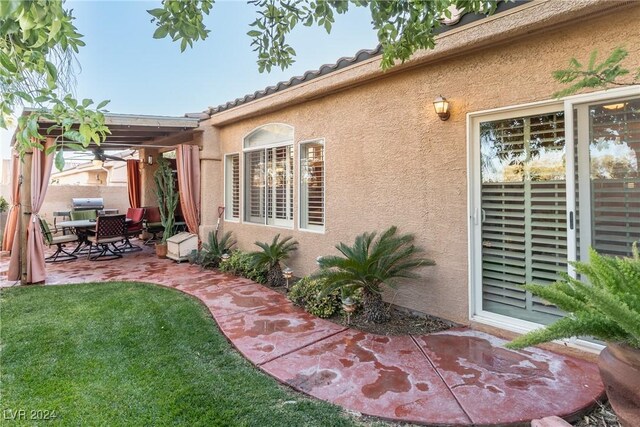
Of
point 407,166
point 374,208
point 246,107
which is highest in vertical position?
point 246,107

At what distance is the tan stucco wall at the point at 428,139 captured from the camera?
3.84 meters

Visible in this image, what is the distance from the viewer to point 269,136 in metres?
8.01

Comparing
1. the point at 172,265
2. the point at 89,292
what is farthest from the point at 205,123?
the point at 89,292

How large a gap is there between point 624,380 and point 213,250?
8.26m

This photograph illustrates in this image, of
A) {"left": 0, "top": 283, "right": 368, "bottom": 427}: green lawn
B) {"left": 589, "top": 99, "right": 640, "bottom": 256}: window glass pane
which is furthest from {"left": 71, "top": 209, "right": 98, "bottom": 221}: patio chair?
{"left": 589, "top": 99, "right": 640, "bottom": 256}: window glass pane

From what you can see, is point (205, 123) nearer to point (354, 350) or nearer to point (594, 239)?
point (354, 350)

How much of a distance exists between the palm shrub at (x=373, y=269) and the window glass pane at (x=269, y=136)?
353cm

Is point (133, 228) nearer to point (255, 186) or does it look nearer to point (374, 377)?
point (255, 186)

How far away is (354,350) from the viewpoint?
3979mm

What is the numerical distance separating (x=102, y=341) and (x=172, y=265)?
4862 millimetres

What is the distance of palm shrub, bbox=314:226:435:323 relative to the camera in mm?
4754

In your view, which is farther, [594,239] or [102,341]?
[102,341]

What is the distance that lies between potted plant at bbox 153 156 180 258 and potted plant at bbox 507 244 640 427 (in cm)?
1005

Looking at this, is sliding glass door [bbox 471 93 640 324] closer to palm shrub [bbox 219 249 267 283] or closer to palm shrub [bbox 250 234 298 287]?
palm shrub [bbox 250 234 298 287]
